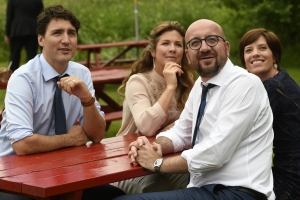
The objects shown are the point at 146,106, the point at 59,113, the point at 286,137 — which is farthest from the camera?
the point at 146,106

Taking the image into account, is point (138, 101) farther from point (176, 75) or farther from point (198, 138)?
point (198, 138)

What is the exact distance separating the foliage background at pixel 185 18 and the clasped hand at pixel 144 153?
710 cm

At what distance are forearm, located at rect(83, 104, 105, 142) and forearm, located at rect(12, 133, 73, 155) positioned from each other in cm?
21

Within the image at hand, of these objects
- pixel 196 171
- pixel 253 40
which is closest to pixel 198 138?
pixel 196 171

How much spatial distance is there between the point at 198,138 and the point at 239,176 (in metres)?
0.41

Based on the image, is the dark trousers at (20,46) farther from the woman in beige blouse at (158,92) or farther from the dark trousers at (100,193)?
the dark trousers at (100,193)

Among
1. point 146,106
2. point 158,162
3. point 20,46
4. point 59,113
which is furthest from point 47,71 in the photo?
point 20,46

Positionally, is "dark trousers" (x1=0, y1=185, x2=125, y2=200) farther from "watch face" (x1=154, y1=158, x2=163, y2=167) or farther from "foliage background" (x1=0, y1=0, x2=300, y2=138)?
"foliage background" (x1=0, y1=0, x2=300, y2=138)

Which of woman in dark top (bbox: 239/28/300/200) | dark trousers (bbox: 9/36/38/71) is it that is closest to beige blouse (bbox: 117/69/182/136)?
woman in dark top (bbox: 239/28/300/200)

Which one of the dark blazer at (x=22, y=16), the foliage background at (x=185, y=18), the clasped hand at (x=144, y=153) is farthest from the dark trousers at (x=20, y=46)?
the clasped hand at (x=144, y=153)

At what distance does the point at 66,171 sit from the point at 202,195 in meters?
0.70

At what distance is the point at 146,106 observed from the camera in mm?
4652

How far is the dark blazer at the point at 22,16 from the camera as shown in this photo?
37.4 ft

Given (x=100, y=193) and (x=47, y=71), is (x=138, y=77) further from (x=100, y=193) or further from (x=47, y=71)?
(x=100, y=193)
